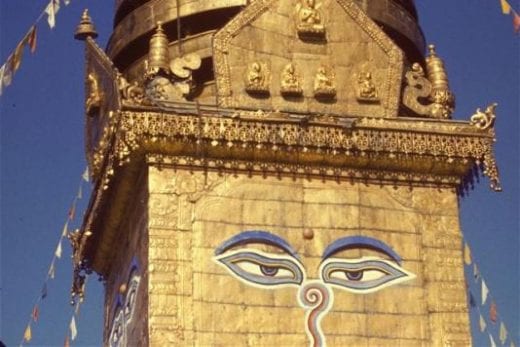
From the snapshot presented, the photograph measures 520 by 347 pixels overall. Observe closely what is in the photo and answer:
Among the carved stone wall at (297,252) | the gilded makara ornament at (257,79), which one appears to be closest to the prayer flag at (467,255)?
the carved stone wall at (297,252)

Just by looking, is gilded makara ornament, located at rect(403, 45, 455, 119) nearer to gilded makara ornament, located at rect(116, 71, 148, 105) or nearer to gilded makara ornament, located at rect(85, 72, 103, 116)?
gilded makara ornament, located at rect(116, 71, 148, 105)

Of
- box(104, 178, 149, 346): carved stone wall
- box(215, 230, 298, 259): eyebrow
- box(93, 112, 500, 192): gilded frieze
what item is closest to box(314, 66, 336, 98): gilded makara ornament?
box(93, 112, 500, 192): gilded frieze

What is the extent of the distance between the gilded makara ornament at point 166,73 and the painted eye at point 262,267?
104 inches

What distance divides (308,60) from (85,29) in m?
4.12

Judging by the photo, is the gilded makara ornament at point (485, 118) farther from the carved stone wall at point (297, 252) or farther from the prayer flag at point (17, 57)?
the prayer flag at point (17, 57)

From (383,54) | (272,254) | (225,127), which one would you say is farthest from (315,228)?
(383,54)

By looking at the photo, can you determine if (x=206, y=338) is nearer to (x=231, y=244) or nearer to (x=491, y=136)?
(x=231, y=244)

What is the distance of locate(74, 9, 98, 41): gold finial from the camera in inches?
877

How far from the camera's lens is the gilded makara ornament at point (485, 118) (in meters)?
20.3

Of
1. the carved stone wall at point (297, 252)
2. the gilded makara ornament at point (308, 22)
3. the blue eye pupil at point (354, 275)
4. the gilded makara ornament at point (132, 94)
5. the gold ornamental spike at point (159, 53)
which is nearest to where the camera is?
the carved stone wall at point (297, 252)

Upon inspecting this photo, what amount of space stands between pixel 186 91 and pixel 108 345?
4.96 metres

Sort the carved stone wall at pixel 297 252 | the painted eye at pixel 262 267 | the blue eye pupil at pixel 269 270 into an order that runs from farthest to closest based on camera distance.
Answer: the blue eye pupil at pixel 269 270
the painted eye at pixel 262 267
the carved stone wall at pixel 297 252

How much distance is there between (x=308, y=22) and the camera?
20.8 metres

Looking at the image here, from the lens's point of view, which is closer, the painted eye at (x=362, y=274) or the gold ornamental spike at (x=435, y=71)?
the painted eye at (x=362, y=274)
